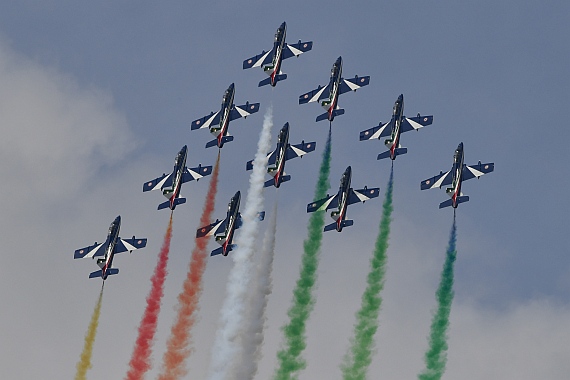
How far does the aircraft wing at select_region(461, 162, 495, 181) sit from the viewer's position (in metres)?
153

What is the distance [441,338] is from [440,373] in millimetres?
4442

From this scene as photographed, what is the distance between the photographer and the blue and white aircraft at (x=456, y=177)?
150625 mm

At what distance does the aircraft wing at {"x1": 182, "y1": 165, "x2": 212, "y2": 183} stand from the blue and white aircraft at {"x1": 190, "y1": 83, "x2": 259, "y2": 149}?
2801 mm

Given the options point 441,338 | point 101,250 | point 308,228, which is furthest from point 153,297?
point 441,338

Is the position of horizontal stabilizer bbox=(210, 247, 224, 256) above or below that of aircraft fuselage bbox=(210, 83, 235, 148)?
below

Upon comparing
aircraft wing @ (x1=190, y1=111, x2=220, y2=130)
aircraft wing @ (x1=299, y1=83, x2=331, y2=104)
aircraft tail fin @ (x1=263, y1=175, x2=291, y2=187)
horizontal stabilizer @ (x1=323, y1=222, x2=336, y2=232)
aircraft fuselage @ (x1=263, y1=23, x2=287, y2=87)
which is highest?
aircraft fuselage @ (x1=263, y1=23, x2=287, y2=87)

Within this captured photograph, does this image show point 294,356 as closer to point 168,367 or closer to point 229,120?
point 168,367

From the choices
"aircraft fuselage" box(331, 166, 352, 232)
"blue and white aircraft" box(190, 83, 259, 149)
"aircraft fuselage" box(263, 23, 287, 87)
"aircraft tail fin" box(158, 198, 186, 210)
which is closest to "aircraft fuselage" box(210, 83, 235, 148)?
"blue and white aircraft" box(190, 83, 259, 149)

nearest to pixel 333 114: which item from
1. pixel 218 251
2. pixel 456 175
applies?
pixel 456 175

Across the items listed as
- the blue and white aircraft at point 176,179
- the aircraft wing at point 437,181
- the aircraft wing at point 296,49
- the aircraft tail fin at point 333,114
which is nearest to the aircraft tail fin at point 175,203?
the blue and white aircraft at point 176,179

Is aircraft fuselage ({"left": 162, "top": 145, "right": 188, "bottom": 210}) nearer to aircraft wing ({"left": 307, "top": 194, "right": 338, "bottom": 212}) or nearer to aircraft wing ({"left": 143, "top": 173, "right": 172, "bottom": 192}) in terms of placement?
aircraft wing ({"left": 143, "top": 173, "right": 172, "bottom": 192})

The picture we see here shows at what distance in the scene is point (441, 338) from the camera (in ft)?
479

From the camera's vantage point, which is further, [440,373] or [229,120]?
[229,120]

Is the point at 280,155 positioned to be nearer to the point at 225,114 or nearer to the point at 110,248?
the point at 225,114
